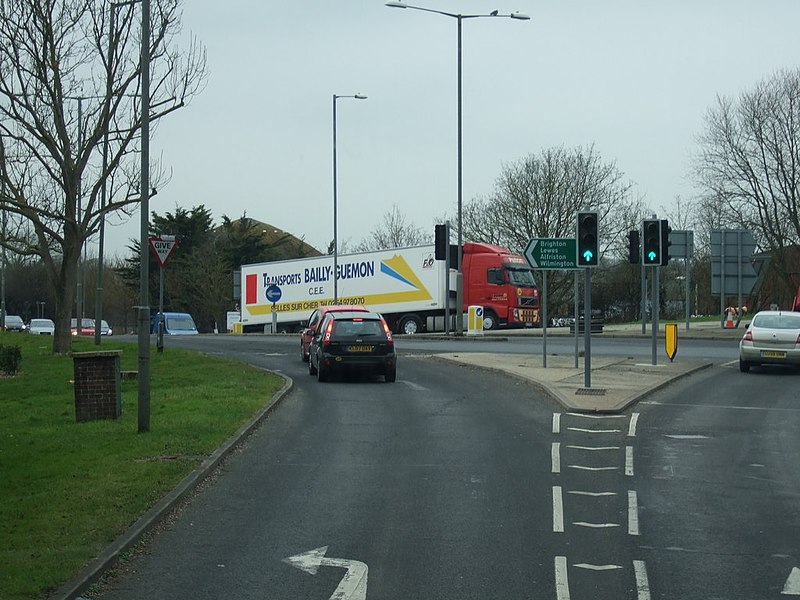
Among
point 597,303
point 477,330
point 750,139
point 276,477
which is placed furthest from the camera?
point 597,303

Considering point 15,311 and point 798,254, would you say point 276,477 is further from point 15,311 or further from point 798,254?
point 15,311

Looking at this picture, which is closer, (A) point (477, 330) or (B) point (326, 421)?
(B) point (326, 421)

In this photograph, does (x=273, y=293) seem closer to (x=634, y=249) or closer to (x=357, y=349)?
(x=634, y=249)

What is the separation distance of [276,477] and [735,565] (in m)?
5.16

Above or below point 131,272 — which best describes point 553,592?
below

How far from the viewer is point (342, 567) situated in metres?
7.98

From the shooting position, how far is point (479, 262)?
163 ft

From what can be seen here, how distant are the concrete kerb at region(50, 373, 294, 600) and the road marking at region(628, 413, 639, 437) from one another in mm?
5052

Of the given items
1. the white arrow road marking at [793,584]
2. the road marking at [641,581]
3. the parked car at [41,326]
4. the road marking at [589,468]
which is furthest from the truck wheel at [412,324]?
the white arrow road marking at [793,584]

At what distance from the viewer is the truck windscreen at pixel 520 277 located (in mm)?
49875

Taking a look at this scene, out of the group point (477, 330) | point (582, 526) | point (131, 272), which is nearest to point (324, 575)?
point (582, 526)

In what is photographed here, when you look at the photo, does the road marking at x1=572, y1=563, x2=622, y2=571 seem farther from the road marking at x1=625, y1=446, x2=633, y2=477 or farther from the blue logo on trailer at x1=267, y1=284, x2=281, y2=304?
the blue logo on trailer at x1=267, y1=284, x2=281, y2=304

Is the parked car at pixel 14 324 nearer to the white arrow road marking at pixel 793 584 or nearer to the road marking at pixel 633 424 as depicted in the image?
the road marking at pixel 633 424

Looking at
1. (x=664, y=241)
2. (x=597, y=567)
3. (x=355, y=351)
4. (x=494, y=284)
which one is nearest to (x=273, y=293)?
(x=494, y=284)
